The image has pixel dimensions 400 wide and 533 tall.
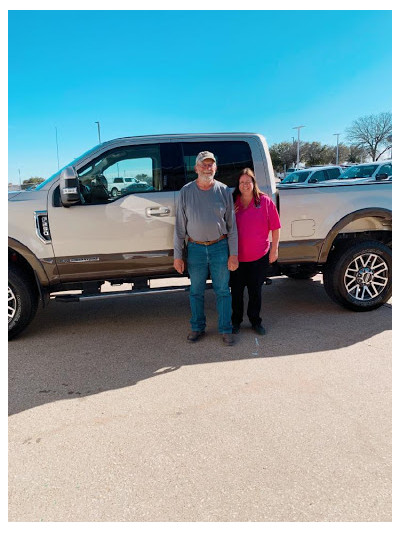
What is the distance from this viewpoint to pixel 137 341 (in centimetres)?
396

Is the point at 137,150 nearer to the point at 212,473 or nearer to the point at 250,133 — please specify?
the point at 250,133

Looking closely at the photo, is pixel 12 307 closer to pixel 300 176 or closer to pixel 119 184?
pixel 119 184

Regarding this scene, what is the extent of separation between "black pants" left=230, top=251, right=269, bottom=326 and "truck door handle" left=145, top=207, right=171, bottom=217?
94 cm

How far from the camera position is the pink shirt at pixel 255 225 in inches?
147

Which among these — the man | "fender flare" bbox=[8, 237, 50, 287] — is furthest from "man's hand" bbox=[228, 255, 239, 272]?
"fender flare" bbox=[8, 237, 50, 287]

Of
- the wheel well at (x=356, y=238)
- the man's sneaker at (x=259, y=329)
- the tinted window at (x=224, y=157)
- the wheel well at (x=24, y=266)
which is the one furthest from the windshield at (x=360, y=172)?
the wheel well at (x=24, y=266)

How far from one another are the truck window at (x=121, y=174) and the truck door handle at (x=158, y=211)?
218 mm

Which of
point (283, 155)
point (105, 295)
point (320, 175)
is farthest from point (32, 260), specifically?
point (283, 155)

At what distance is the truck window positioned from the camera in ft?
12.6

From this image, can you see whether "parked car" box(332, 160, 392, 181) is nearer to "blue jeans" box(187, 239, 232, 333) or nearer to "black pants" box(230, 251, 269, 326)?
"black pants" box(230, 251, 269, 326)

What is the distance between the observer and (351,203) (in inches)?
169

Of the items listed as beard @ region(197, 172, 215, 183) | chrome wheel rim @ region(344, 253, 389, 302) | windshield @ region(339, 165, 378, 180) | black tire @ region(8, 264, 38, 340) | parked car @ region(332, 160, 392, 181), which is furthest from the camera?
windshield @ region(339, 165, 378, 180)

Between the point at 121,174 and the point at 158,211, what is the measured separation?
0.56 metres

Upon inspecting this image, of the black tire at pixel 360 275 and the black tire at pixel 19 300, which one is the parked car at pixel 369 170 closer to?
the black tire at pixel 360 275
